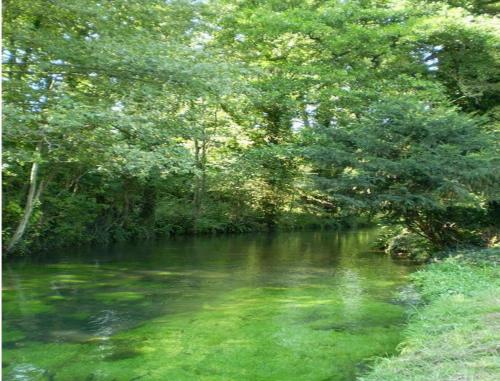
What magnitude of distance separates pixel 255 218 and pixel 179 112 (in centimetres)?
1213

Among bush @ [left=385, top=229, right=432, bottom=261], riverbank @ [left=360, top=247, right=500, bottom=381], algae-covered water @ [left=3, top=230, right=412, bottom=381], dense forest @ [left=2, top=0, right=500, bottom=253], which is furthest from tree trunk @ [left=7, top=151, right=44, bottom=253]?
bush @ [left=385, top=229, right=432, bottom=261]

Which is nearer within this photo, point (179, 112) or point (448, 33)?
point (179, 112)

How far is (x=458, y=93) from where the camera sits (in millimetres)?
15578

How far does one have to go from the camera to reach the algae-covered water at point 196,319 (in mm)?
4711

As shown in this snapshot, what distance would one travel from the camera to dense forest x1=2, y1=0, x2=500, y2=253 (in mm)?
8375

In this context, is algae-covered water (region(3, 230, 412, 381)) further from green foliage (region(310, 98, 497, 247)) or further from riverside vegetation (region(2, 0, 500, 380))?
green foliage (region(310, 98, 497, 247))

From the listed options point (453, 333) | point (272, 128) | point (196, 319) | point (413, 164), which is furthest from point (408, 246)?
point (453, 333)

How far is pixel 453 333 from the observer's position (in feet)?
15.0

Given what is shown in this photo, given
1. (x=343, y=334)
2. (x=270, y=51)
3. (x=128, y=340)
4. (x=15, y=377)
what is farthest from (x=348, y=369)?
(x=270, y=51)

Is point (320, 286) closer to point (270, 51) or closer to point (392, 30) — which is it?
point (392, 30)

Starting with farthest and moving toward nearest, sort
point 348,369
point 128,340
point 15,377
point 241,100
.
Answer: point 241,100 → point 128,340 → point 348,369 → point 15,377

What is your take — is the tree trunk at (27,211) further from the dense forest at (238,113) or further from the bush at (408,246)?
the bush at (408,246)

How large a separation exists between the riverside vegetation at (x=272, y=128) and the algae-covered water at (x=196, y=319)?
0.58 feet

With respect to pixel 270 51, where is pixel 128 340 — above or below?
below
